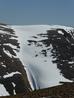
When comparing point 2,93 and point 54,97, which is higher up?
point 54,97

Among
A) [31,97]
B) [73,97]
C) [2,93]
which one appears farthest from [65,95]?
[2,93]

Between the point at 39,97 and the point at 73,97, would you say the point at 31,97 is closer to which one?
the point at 39,97

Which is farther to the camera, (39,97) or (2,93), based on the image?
(2,93)

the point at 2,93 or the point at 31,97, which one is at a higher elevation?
the point at 31,97

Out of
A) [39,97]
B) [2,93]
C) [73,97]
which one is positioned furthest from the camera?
[2,93]

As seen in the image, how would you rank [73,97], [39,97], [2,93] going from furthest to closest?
[2,93]
[39,97]
[73,97]

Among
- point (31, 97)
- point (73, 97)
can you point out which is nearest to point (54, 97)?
point (73, 97)

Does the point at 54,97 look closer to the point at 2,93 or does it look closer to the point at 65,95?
the point at 65,95

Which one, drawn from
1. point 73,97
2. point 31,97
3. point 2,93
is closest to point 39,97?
point 31,97

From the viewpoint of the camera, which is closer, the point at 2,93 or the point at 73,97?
the point at 73,97
